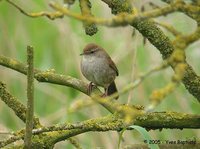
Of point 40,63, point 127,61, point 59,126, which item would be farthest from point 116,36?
point 59,126

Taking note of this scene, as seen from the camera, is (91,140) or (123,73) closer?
(91,140)

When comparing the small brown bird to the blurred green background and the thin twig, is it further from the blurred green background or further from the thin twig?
the thin twig

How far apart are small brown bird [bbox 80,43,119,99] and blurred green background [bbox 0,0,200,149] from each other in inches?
2.8

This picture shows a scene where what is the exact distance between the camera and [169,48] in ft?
8.44

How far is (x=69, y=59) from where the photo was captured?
514 cm

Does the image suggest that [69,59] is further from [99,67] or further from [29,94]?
[29,94]

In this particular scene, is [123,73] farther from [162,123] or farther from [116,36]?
[162,123]

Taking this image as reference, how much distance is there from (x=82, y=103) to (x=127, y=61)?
4.02 meters

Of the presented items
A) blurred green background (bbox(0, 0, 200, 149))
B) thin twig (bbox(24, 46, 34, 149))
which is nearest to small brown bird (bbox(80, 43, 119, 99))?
blurred green background (bbox(0, 0, 200, 149))

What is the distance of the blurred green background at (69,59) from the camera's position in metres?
4.85

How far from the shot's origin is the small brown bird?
501cm

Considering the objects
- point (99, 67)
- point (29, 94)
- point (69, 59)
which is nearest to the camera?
point (29, 94)

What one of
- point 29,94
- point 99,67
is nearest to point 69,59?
point 99,67

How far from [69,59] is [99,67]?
357 mm
